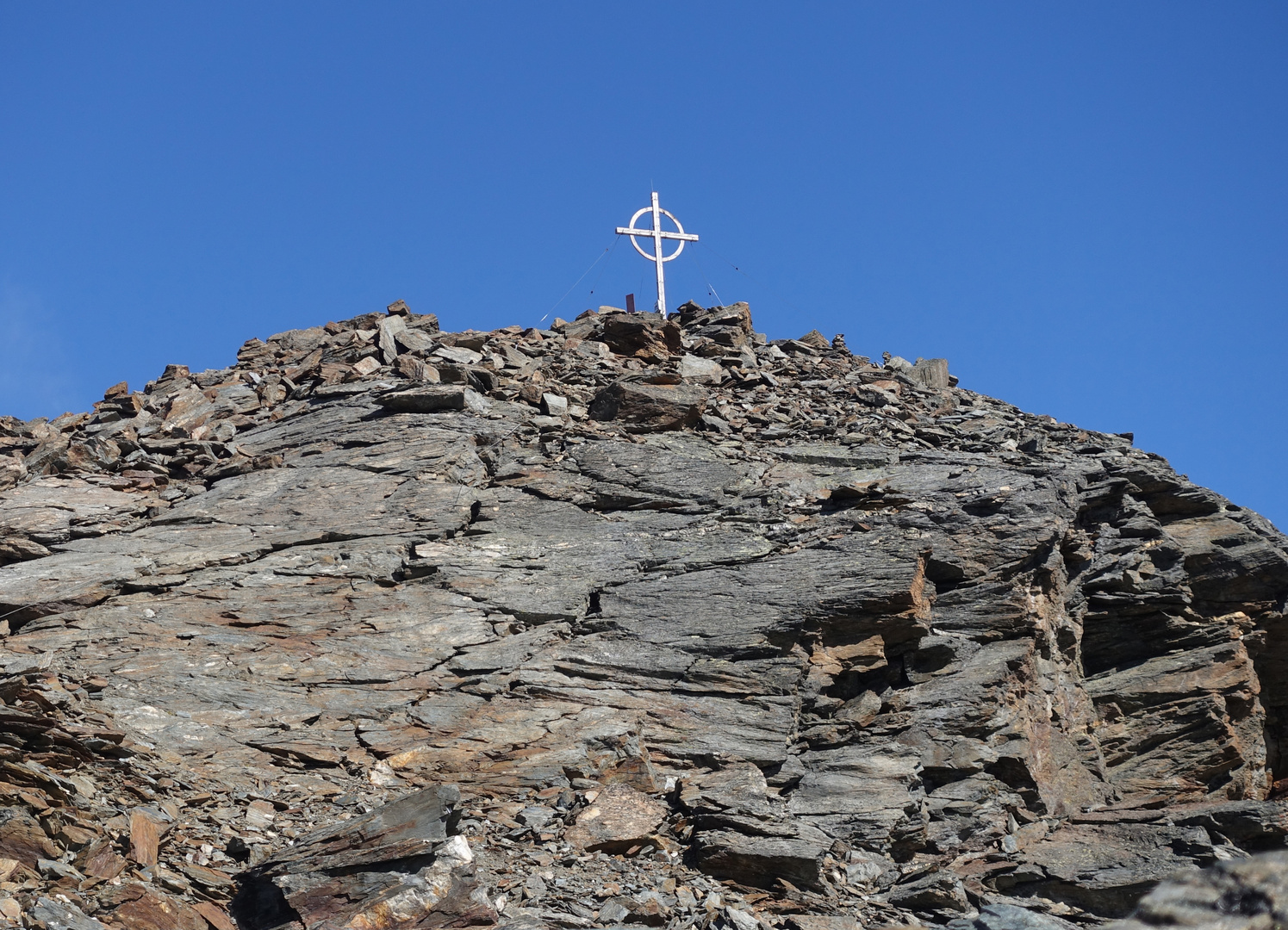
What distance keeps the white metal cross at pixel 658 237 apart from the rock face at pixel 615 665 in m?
6.47

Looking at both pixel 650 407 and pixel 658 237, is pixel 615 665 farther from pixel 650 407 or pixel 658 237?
pixel 658 237

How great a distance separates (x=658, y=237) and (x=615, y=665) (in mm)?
16468

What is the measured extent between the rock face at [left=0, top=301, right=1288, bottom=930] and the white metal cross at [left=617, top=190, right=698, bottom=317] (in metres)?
6.47

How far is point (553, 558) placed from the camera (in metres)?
17.5

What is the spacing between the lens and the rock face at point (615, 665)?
37.7 ft

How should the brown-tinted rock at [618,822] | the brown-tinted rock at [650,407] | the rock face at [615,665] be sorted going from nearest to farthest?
1. the rock face at [615,665]
2. the brown-tinted rock at [618,822]
3. the brown-tinted rock at [650,407]

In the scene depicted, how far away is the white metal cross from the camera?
94.9 ft

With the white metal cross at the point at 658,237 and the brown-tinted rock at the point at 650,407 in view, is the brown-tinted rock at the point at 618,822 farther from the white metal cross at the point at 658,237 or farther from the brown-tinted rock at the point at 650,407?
the white metal cross at the point at 658,237

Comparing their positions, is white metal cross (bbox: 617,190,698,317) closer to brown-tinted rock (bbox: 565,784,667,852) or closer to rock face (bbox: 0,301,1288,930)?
rock face (bbox: 0,301,1288,930)

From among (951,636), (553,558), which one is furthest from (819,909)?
(553,558)

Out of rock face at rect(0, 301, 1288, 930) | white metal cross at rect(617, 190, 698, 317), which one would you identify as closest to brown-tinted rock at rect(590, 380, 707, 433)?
rock face at rect(0, 301, 1288, 930)

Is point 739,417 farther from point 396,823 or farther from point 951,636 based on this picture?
point 396,823

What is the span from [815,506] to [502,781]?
7416 mm

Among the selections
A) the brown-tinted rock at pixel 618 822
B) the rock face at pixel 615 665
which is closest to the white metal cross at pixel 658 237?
the rock face at pixel 615 665
